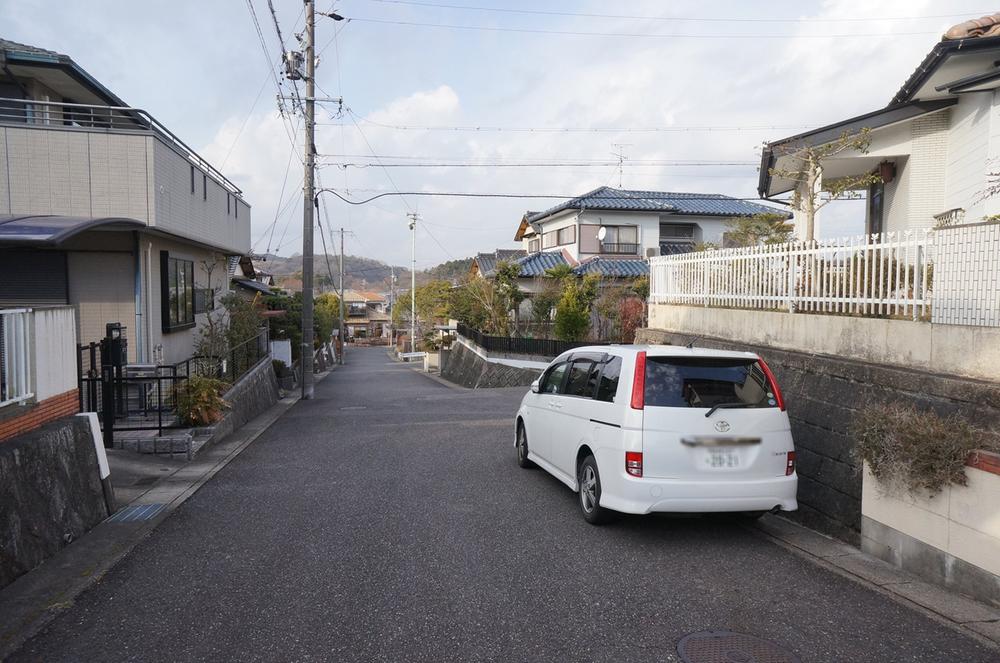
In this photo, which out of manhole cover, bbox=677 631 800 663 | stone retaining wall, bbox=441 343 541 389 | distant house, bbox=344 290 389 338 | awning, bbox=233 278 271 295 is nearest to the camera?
manhole cover, bbox=677 631 800 663

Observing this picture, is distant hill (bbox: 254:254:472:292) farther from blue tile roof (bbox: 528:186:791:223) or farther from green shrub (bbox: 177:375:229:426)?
green shrub (bbox: 177:375:229:426)

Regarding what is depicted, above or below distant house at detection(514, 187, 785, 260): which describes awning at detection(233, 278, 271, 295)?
below

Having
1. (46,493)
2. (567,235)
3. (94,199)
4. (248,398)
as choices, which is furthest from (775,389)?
(567,235)

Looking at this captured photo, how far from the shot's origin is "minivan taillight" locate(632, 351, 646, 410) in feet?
20.0

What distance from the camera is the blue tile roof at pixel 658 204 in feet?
106

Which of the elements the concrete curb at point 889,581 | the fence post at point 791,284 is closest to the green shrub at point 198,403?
the concrete curb at point 889,581

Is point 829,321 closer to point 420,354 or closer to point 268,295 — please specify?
point 268,295

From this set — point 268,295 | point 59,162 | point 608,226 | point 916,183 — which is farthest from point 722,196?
point 59,162

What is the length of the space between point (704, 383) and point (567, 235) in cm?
2825

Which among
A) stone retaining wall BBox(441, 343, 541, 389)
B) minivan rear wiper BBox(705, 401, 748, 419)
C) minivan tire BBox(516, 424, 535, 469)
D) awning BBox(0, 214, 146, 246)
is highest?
awning BBox(0, 214, 146, 246)

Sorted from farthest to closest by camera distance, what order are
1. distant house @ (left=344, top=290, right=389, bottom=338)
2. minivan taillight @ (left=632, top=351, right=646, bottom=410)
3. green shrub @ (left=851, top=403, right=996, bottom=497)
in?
distant house @ (left=344, top=290, right=389, bottom=338)
minivan taillight @ (left=632, top=351, right=646, bottom=410)
green shrub @ (left=851, top=403, right=996, bottom=497)

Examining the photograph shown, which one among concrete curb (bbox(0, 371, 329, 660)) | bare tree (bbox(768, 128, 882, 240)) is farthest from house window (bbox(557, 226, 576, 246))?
concrete curb (bbox(0, 371, 329, 660))

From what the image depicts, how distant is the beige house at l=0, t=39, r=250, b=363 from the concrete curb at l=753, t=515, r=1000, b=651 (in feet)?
31.2

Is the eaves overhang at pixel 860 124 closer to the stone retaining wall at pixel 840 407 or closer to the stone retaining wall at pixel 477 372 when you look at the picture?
the stone retaining wall at pixel 840 407
